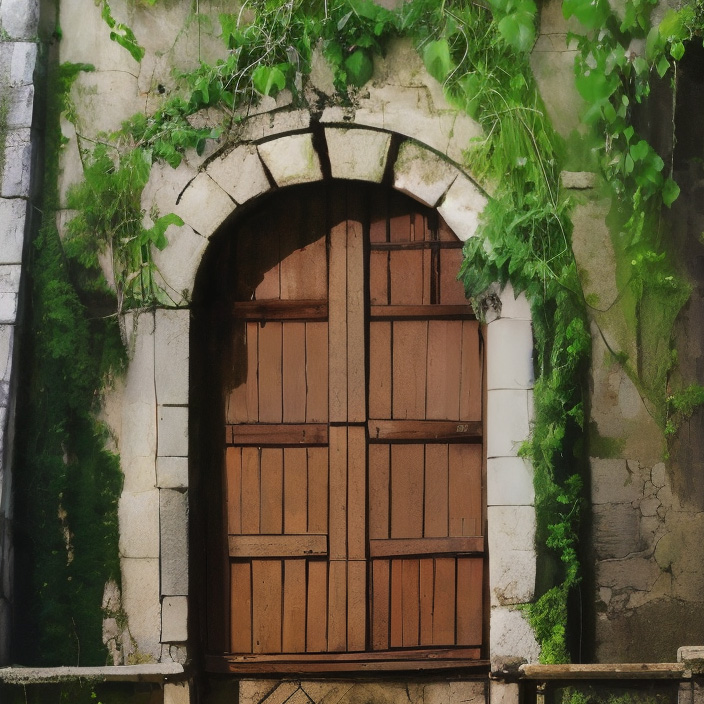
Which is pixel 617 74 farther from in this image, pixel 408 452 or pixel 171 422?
pixel 171 422

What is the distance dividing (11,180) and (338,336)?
1686 mm

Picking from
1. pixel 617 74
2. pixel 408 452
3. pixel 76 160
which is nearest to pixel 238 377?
pixel 408 452

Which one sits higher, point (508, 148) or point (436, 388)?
point (508, 148)

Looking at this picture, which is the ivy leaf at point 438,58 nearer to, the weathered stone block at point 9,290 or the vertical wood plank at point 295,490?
the vertical wood plank at point 295,490

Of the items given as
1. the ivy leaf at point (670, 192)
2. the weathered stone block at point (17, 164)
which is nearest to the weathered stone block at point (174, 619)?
the weathered stone block at point (17, 164)

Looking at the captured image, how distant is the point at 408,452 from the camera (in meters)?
3.76

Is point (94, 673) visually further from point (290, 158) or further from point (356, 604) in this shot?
point (290, 158)

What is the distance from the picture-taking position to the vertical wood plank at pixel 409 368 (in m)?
3.77

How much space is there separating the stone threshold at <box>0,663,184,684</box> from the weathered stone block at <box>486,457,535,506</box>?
1.64 metres

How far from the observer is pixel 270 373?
149 inches

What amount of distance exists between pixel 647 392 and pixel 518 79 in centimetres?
155

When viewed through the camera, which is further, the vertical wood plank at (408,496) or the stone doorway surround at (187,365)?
the vertical wood plank at (408,496)

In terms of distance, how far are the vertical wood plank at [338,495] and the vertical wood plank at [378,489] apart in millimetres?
127

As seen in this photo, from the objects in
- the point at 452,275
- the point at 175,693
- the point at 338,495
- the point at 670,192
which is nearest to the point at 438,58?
the point at 452,275
